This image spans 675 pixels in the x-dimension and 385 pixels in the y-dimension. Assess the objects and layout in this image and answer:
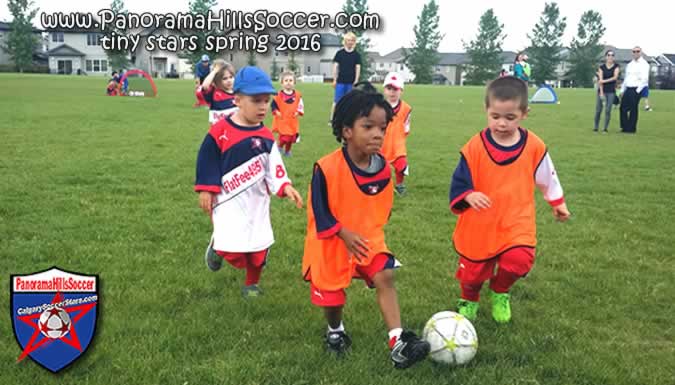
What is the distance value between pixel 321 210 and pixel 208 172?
132cm

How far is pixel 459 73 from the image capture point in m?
116

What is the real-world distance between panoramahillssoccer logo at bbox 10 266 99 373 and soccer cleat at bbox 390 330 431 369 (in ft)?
5.47

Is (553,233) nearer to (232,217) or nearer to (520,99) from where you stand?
(520,99)

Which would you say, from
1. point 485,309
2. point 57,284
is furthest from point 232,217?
point 485,309

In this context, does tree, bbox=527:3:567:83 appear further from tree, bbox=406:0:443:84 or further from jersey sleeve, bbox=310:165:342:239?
jersey sleeve, bbox=310:165:342:239

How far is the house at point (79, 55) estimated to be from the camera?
87.9 meters

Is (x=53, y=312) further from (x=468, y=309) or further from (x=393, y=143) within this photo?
(x=393, y=143)

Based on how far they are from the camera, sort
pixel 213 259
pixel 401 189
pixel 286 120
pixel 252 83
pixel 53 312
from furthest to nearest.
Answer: pixel 286 120 < pixel 401 189 < pixel 213 259 < pixel 252 83 < pixel 53 312

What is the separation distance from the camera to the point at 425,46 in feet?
290

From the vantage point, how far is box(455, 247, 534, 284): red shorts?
12.3 feet

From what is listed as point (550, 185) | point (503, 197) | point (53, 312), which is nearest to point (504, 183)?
point (503, 197)

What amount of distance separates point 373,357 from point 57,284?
1857 mm

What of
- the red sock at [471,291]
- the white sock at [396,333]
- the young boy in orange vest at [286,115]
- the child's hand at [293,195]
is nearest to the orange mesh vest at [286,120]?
the young boy in orange vest at [286,115]

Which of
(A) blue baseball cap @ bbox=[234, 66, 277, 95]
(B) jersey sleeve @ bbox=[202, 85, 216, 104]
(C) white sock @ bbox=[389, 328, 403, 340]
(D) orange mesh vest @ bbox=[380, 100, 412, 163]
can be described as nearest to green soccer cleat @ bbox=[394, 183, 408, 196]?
(D) orange mesh vest @ bbox=[380, 100, 412, 163]
